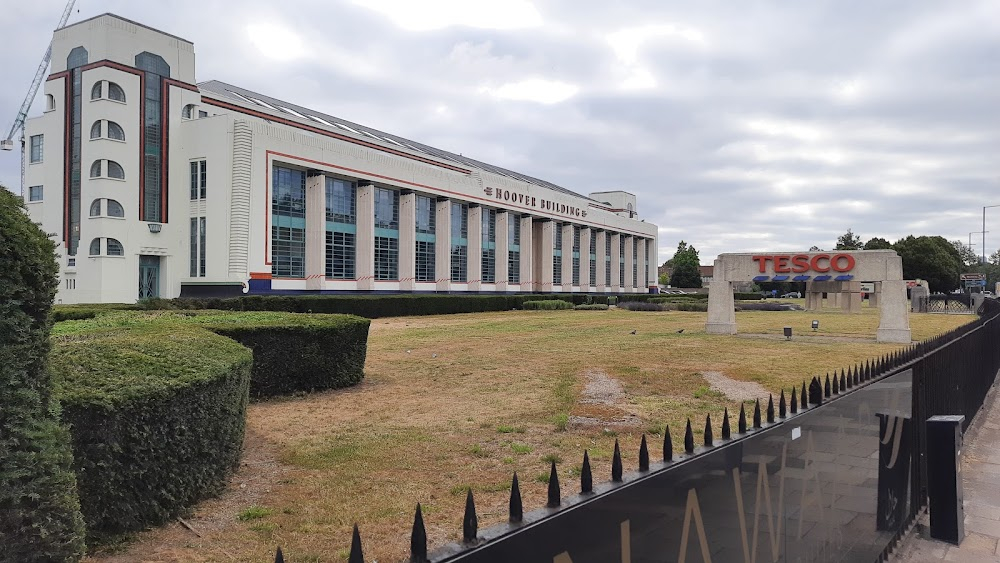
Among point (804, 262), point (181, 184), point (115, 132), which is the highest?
point (115, 132)

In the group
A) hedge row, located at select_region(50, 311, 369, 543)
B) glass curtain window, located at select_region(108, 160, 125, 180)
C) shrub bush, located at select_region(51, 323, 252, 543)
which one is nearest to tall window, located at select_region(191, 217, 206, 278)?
glass curtain window, located at select_region(108, 160, 125, 180)

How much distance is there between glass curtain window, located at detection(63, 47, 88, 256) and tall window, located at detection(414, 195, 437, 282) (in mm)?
22408

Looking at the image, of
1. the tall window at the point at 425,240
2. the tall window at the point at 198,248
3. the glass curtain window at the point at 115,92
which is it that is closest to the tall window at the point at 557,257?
the tall window at the point at 425,240

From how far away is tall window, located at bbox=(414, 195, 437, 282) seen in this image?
49.8 metres

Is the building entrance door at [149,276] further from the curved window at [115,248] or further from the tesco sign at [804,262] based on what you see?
the tesco sign at [804,262]

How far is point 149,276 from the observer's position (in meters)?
36.9

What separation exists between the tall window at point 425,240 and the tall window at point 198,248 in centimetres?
1642

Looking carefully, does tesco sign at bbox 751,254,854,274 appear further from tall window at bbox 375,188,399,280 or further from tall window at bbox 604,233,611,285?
tall window at bbox 604,233,611,285

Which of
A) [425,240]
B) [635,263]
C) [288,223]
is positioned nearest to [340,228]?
[288,223]

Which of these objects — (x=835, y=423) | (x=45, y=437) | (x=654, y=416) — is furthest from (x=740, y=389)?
(x=45, y=437)

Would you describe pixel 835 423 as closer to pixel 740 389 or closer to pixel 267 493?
pixel 267 493

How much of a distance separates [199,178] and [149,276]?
258 inches

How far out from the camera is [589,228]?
71.4 m

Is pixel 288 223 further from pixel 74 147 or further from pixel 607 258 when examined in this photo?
pixel 607 258
